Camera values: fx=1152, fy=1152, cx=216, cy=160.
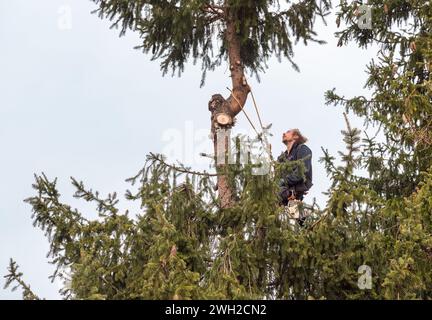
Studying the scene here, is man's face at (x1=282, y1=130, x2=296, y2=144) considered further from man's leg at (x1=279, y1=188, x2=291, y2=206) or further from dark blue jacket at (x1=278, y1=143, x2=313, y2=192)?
man's leg at (x1=279, y1=188, x2=291, y2=206)

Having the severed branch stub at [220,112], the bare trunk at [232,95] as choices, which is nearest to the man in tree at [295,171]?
the bare trunk at [232,95]

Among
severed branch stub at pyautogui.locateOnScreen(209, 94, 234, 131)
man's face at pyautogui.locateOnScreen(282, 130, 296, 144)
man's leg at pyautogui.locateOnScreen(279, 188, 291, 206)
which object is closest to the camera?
man's leg at pyautogui.locateOnScreen(279, 188, 291, 206)

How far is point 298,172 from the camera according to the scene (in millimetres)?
13055

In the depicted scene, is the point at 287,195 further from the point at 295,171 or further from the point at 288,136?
the point at 288,136

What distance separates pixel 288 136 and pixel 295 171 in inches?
62.6

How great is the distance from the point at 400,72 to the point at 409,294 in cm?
667

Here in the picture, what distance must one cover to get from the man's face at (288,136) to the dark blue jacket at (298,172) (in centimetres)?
10

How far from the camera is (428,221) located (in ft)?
43.3

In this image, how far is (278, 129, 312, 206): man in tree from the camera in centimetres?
1308

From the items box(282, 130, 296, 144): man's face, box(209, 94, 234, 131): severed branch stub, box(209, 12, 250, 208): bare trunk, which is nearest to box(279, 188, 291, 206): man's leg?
box(282, 130, 296, 144): man's face

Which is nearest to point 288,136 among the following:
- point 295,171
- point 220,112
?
point 220,112
